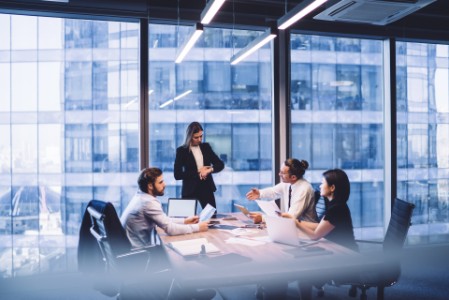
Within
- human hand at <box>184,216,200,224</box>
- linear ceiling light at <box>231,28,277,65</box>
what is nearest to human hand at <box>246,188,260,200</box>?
human hand at <box>184,216,200,224</box>

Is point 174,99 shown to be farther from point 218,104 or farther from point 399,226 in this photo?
point 399,226

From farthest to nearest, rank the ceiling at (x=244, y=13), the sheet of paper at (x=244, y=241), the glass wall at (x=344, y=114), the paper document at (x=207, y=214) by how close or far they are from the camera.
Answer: the glass wall at (x=344, y=114), the ceiling at (x=244, y=13), the paper document at (x=207, y=214), the sheet of paper at (x=244, y=241)

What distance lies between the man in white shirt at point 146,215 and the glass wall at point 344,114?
2.49 m

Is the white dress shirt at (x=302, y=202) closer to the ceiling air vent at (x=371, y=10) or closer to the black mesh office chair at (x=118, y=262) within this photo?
the black mesh office chair at (x=118, y=262)

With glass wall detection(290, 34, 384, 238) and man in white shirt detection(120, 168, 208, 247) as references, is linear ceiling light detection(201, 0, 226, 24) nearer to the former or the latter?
man in white shirt detection(120, 168, 208, 247)

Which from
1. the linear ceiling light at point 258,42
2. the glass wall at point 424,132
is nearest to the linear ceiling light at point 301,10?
the linear ceiling light at point 258,42

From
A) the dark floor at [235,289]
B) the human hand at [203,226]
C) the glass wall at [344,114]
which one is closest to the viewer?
the human hand at [203,226]

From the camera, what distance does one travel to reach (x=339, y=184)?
284cm

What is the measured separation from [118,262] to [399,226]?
189 centimetres

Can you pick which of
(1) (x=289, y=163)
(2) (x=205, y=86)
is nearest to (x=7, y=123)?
(2) (x=205, y=86)

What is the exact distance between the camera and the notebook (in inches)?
94.7

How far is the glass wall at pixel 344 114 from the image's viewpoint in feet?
16.4

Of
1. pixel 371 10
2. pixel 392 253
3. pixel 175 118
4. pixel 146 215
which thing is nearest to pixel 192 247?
pixel 146 215

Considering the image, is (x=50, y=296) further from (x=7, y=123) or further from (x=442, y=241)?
(x=442, y=241)
